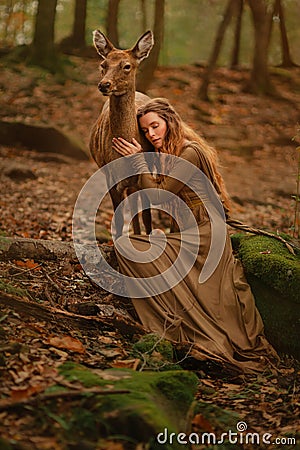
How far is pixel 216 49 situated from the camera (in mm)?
14656

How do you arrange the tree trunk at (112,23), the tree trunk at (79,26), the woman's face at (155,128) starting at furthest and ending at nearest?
1. the tree trunk at (79,26)
2. the tree trunk at (112,23)
3. the woman's face at (155,128)

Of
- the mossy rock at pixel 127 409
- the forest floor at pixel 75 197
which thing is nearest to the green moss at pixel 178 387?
the mossy rock at pixel 127 409

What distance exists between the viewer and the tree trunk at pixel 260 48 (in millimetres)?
15451

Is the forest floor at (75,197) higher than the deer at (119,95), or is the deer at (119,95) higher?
the deer at (119,95)

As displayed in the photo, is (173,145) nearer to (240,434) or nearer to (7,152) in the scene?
(240,434)

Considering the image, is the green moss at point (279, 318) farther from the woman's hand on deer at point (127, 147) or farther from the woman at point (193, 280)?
the woman's hand on deer at point (127, 147)

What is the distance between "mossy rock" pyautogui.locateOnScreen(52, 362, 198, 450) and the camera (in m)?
2.73

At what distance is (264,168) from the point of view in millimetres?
12383

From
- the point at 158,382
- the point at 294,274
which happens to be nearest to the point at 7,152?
the point at 294,274

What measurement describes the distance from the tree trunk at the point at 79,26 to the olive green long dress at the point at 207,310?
1349cm

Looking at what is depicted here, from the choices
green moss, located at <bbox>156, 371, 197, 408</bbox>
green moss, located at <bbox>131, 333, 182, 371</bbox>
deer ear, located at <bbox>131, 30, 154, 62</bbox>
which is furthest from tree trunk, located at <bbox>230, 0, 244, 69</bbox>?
green moss, located at <bbox>156, 371, 197, 408</bbox>

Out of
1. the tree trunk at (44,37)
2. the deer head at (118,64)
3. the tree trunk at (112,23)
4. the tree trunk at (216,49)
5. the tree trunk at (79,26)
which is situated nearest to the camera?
the deer head at (118,64)

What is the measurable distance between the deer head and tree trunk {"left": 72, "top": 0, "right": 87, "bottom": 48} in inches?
491

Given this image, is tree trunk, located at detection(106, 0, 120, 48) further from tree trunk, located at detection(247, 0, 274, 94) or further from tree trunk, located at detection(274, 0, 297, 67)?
tree trunk, located at detection(274, 0, 297, 67)
